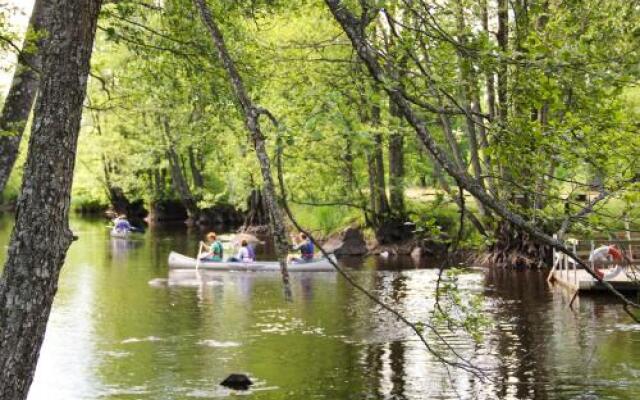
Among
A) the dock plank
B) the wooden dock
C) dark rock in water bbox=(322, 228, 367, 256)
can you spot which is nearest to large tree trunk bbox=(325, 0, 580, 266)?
the wooden dock

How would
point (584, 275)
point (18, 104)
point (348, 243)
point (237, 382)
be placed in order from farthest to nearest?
point (348, 243), point (584, 275), point (237, 382), point (18, 104)

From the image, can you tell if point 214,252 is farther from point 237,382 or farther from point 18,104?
point 18,104

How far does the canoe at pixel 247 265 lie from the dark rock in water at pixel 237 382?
15436mm

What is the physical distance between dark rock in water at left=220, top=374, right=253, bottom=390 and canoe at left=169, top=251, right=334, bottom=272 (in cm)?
1544

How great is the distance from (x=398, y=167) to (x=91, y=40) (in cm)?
3270

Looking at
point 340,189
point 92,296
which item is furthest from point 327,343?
point 340,189

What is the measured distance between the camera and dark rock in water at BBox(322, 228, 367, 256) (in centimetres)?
3597

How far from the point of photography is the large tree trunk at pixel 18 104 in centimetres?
871

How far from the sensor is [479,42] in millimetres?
5121

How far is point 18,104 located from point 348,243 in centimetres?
2799

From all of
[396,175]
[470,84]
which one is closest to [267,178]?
[470,84]

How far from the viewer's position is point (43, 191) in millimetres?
5133

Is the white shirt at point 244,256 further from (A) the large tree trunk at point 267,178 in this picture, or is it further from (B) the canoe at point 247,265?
(A) the large tree trunk at point 267,178

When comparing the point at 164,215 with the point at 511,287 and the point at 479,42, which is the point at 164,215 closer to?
the point at 511,287
